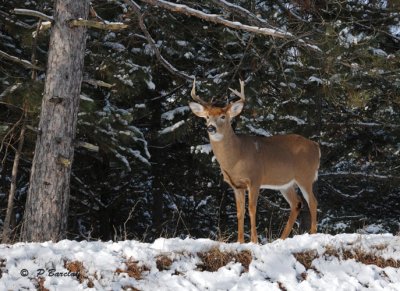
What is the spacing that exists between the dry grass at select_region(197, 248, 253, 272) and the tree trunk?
87.3 inches

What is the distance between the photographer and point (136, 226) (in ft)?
56.2

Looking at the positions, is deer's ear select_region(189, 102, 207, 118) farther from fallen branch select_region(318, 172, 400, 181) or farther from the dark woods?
fallen branch select_region(318, 172, 400, 181)

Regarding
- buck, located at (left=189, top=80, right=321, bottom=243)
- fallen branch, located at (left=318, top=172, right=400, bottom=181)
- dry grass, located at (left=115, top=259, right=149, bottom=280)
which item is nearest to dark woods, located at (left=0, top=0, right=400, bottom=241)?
fallen branch, located at (left=318, top=172, right=400, bottom=181)

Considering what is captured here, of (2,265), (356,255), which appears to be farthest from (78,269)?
(356,255)

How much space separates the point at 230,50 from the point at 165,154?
346 cm

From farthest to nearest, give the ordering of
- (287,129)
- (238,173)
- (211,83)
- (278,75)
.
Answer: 1. (287,129)
2. (278,75)
3. (211,83)
4. (238,173)

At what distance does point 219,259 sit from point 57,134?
2760 millimetres

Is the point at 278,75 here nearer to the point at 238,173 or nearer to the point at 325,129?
the point at 325,129

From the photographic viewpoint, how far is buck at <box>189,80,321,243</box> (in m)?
8.87

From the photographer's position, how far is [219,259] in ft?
20.0

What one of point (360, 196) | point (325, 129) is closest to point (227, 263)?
point (325, 129)

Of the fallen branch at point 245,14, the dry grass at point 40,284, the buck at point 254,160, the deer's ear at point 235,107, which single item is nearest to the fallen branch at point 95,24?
the fallen branch at point 245,14

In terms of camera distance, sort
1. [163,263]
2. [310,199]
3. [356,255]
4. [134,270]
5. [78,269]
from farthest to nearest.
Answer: [310,199] < [356,255] < [163,263] < [134,270] < [78,269]

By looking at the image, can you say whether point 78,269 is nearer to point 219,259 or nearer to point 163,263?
point 163,263
